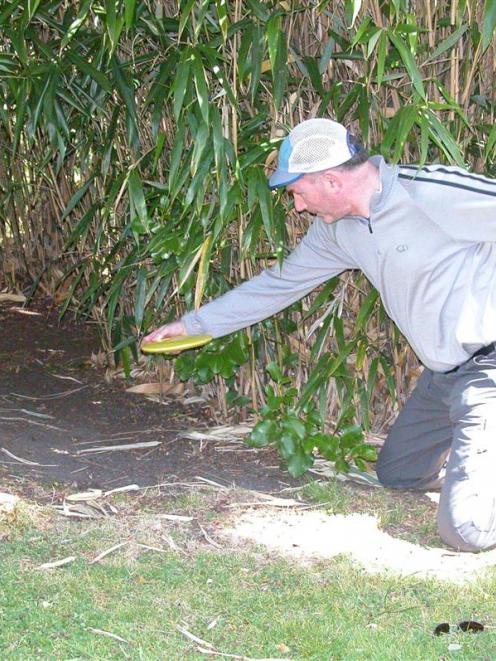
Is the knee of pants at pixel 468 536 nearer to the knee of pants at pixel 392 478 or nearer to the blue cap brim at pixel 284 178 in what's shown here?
the knee of pants at pixel 392 478

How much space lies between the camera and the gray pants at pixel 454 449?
125 inches

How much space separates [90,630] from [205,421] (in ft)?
5.77

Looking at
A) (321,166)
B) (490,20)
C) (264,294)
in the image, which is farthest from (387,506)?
(490,20)

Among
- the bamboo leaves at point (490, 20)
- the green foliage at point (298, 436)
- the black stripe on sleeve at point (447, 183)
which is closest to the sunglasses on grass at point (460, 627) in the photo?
the green foliage at point (298, 436)

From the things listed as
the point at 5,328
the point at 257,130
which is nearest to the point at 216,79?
the point at 257,130

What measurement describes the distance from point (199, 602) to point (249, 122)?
1.67 m

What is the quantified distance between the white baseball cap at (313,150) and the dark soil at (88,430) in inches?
43.9

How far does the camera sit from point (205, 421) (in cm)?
440

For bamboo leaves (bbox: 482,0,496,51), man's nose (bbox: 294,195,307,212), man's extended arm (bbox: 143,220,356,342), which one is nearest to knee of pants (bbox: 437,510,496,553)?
man's extended arm (bbox: 143,220,356,342)

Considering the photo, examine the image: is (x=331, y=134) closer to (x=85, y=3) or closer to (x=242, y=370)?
(x=85, y=3)

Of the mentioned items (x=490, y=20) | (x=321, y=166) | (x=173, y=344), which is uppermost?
(x=490, y=20)

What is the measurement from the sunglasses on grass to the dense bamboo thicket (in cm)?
117

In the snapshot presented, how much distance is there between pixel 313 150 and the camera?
327 cm

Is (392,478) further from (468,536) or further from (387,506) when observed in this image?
(468,536)
